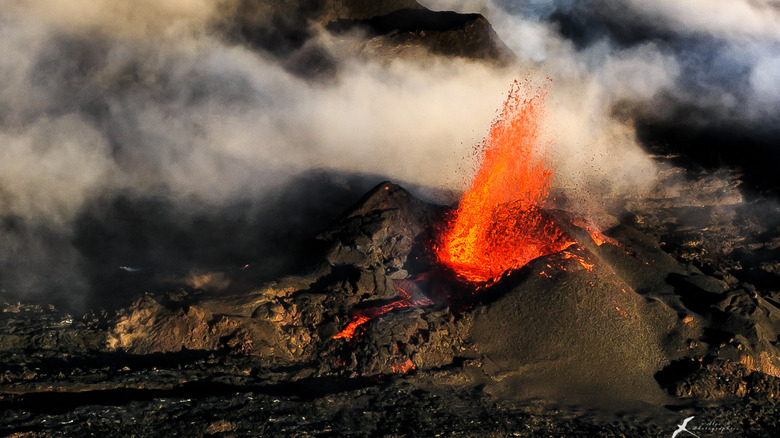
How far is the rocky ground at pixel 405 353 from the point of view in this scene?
31.1 feet

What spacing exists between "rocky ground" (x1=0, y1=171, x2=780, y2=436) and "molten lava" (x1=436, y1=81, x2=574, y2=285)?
69 cm

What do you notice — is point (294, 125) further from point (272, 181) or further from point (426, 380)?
point (426, 380)

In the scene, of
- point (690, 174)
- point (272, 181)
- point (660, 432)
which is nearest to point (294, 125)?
point (272, 181)

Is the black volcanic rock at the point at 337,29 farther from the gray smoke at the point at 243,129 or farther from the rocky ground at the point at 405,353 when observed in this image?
the rocky ground at the point at 405,353

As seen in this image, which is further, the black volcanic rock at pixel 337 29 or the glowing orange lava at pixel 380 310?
the black volcanic rock at pixel 337 29

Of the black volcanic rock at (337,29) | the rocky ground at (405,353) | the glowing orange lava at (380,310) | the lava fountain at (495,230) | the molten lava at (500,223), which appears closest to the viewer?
the rocky ground at (405,353)

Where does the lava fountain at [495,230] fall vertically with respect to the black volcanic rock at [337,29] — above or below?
below

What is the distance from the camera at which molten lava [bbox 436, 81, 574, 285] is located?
14.1m

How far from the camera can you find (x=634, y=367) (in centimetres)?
1158

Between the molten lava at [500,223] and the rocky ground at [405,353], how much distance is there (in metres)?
0.69

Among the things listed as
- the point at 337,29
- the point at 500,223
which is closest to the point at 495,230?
the point at 500,223

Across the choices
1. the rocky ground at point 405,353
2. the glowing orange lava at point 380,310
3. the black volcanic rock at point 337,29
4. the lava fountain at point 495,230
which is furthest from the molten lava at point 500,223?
the black volcanic rock at point 337,29

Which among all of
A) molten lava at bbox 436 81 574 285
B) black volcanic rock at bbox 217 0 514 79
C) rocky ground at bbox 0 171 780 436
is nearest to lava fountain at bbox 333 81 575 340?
molten lava at bbox 436 81 574 285

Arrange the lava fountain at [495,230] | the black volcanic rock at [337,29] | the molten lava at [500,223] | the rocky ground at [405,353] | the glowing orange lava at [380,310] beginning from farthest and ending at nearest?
1. the black volcanic rock at [337,29]
2. the molten lava at [500,223]
3. the lava fountain at [495,230]
4. the glowing orange lava at [380,310]
5. the rocky ground at [405,353]
